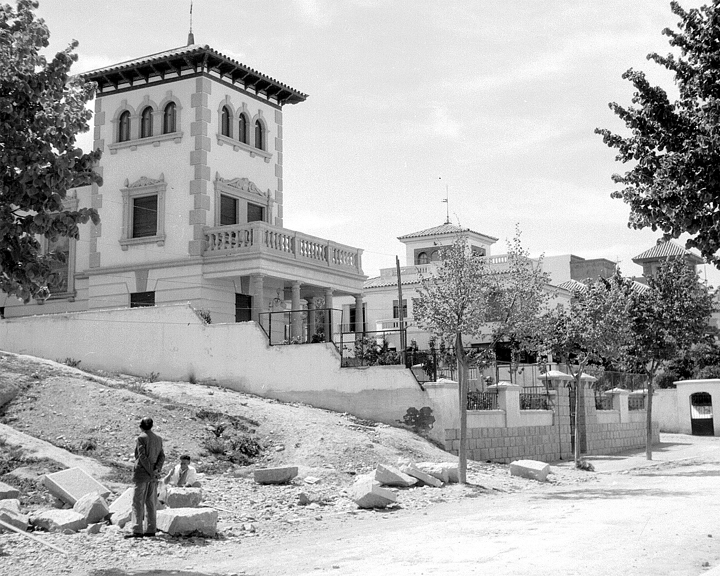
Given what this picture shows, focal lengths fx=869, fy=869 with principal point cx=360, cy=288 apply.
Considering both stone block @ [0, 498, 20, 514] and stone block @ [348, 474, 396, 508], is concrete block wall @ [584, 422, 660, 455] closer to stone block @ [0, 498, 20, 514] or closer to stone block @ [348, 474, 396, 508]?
stone block @ [348, 474, 396, 508]

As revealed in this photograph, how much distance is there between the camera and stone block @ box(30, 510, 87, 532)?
11500 millimetres

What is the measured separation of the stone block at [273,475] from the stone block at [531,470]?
19.1ft

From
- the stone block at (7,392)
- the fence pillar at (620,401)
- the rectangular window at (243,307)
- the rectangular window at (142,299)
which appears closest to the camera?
the stone block at (7,392)

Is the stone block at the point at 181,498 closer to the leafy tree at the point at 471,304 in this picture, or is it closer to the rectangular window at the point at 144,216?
the leafy tree at the point at 471,304

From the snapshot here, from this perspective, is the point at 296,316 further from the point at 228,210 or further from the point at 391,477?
the point at 391,477

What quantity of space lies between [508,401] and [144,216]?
44.4ft

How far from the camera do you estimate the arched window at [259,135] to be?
30.6 meters

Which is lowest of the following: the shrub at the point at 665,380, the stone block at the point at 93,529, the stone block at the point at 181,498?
the stone block at the point at 93,529

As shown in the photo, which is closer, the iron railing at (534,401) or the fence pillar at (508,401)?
the fence pillar at (508,401)

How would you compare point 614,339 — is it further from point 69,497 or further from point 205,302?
point 69,497

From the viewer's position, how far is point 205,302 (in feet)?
89.4

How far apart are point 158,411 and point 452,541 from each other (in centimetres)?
1038

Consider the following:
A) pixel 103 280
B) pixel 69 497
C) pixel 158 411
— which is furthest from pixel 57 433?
pixel 103 280

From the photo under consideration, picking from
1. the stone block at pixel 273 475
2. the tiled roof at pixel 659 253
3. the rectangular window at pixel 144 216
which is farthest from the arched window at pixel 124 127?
the tiled roof at pixel 659 253
